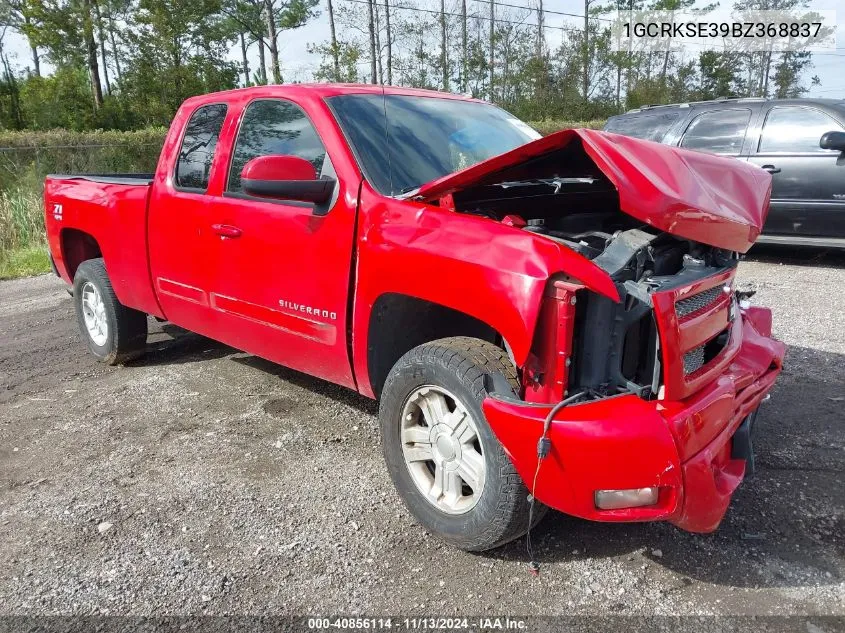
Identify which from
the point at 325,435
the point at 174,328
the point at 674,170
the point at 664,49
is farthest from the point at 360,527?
the point at 664,49

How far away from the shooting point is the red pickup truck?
6.95 feet

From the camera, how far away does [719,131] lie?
7910 millimetres

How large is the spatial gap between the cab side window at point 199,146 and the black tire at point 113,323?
1304 millimetres

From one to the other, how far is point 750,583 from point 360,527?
5.04 feet

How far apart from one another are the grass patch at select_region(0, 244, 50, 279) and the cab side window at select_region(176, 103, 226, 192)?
22.6 ft

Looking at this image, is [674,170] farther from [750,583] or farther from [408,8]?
[408,8]

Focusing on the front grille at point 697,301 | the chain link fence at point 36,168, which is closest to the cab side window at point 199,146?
the front grille at point 697,301

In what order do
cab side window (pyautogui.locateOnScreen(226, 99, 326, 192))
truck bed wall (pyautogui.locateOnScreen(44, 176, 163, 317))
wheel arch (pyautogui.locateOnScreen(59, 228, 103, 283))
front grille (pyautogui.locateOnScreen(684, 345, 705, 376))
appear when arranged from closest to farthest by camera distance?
front grille (pyautogui.locateOnScreen(684, 345, 705, 376))
cab side window (pyautogui.locateOnScreen(226, 99, 326, 192))
truck bed wall (pyautogui.locateOnScreen(44, 176, 163, 317))
wheel arch (pyautogui.locateOnScreen(59, 228, 103, 283))

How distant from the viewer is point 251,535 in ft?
9.05

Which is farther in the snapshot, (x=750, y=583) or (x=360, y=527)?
(x=360, y=527)

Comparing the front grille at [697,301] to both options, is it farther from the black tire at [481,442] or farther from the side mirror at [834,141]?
the side mirror at [834,141]

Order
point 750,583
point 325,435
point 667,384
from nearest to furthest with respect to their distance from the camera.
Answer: point 667,384
point 750,583
point 325,435

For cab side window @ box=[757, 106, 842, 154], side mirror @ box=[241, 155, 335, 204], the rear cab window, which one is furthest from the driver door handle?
cab side window @ box=[757, 106, 842, 154]

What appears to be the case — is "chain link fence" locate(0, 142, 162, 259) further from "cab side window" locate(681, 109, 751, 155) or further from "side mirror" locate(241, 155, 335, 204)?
"cab side window" locate(681, 109, 751, 155)
